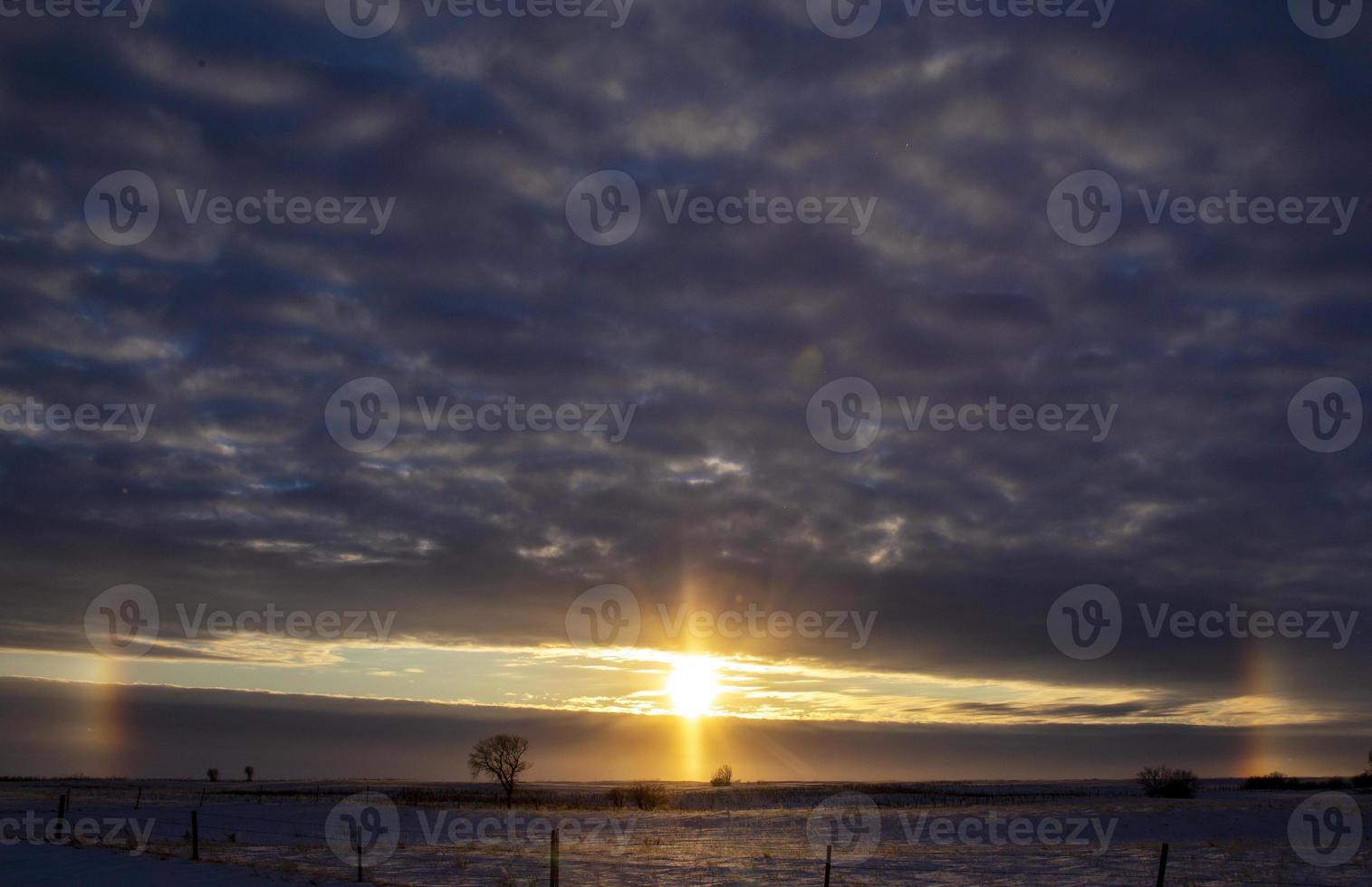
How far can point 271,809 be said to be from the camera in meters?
72.0

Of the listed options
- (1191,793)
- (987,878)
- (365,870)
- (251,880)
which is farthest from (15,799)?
(1191,793)

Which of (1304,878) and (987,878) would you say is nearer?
(1304,878)

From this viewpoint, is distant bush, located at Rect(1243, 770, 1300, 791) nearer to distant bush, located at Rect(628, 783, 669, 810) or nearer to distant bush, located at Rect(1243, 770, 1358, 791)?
distant bush, located at Rect(1243, 770, 1358, 791)

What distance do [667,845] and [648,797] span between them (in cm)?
4590

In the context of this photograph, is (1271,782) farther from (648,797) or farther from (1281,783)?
(648,797)

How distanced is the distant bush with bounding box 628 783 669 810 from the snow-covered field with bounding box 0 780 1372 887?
12.5m

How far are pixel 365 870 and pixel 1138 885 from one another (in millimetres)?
25092

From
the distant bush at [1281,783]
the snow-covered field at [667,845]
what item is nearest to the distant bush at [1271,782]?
the distant bush at [1281,783]

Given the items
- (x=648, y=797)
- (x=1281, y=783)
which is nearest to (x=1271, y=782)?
(x=1281, y=783)

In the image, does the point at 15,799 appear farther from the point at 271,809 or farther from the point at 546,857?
the point at 546,857

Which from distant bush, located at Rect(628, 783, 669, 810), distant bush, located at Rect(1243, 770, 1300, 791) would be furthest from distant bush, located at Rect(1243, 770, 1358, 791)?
distant bush, located at Rect(628, 783, 669, 810)

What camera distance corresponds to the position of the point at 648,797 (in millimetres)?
88750

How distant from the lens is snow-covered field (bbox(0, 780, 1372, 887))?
29.8 m

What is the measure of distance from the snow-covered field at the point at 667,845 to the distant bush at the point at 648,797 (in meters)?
12.5
